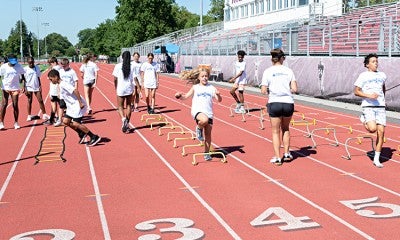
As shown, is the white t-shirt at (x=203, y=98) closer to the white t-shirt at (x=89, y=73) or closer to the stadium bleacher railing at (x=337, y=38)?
the white t-shirt at (x=89, y=73)

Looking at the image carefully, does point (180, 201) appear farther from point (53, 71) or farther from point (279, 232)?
point (53, 71)

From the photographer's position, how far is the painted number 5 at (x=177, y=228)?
17.6 feet

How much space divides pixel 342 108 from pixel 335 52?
488cm

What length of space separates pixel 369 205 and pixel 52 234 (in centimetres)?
388

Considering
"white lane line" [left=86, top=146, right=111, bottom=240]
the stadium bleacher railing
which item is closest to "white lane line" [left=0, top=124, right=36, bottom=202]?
"white lane line" [left=86, top=146, right=111, bottom=240]

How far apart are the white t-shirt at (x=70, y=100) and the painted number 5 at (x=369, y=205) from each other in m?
6.07

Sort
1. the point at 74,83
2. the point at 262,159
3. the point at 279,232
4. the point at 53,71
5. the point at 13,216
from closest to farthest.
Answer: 1. the point at 279,232
2. the point at 13,216
3. the point at 262,159
4. the point at 53,71
5. the point at 74,83

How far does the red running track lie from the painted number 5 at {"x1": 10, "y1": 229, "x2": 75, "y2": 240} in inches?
0.4

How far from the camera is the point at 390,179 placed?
25.0 ft

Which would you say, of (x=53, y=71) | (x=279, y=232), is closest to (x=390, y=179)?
(x=279, y=232)

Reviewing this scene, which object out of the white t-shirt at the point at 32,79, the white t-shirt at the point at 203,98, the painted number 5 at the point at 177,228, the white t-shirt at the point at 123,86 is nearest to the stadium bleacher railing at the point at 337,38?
the white t-shirt at the point at 123,86

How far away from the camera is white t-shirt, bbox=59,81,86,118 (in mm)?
10422

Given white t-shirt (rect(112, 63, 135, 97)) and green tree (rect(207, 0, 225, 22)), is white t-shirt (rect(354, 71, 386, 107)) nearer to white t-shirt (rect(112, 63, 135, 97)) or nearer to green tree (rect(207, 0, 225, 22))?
white t-shirt (rect(112, 63, 135, 97))

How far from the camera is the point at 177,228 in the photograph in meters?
5.61
